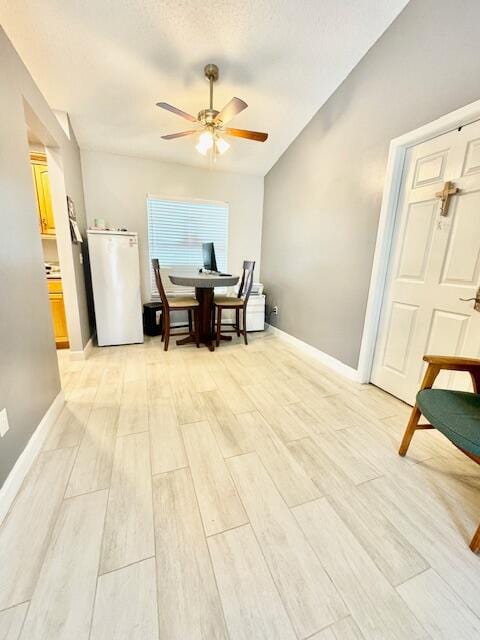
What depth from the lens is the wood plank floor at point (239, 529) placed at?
2.75 ft

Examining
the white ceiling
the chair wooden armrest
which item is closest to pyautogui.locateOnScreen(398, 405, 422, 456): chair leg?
the chair wooden armrest

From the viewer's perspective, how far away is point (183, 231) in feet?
12.9

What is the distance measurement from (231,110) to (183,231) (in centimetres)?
211

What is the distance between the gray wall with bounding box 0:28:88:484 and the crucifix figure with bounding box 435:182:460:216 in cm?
262

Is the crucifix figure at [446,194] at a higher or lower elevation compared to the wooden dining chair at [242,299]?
higher

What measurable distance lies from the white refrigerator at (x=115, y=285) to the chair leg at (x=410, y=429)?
9.78 ft

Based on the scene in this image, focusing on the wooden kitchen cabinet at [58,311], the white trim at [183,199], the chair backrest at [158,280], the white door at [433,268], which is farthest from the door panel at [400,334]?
the wooden kitchen cabinet at [58,311]

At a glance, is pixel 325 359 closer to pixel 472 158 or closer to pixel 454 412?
pixel 454 412

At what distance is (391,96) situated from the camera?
2021mm

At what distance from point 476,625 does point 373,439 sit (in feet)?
2.95

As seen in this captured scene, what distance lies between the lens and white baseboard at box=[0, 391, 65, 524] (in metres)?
1.15

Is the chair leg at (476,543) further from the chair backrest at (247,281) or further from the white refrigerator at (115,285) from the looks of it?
the white refrigerator at (115,285)

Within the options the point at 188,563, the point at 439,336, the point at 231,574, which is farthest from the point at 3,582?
the point at 439,336

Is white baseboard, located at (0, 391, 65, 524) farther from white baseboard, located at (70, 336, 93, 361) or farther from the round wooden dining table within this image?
the round wooden dining table
